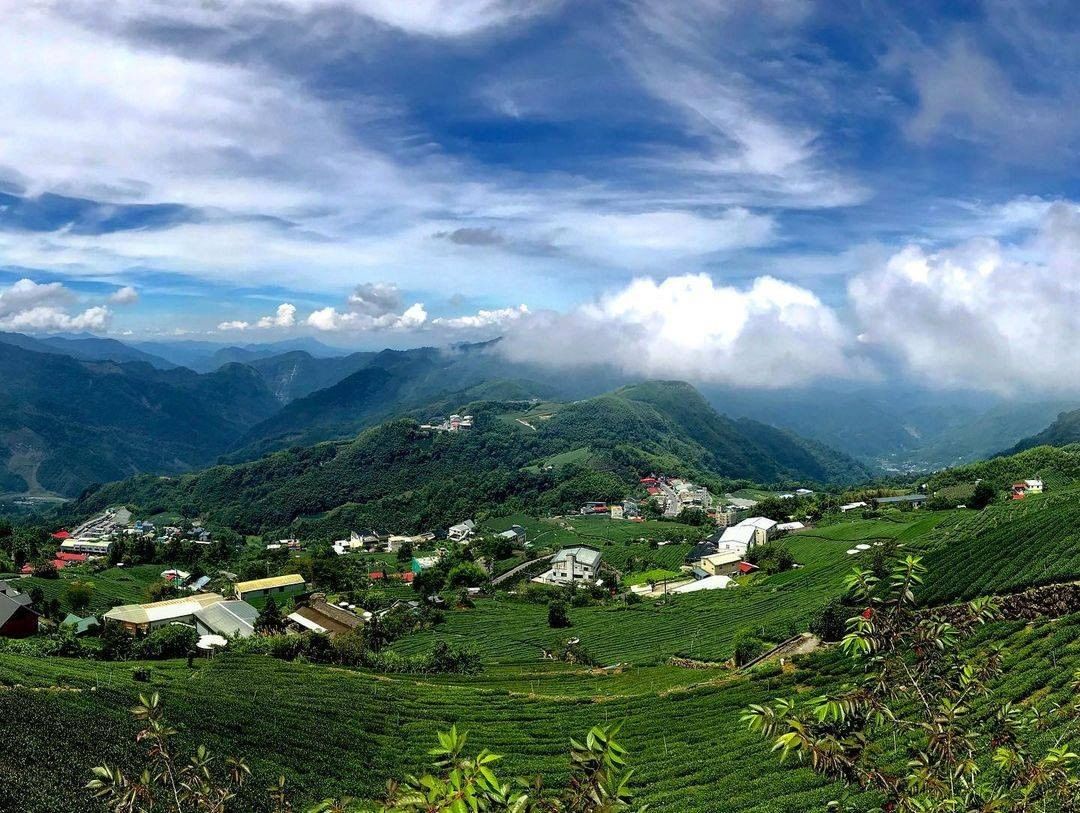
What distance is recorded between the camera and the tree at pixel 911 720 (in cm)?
494

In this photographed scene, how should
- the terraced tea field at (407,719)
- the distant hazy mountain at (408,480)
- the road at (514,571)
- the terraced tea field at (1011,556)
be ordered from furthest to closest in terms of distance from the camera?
the distant hazy mountain at (408,480)
the road at (514,571)
the terraced tea field at (1011,556)
the terraced tea field at (407,719)

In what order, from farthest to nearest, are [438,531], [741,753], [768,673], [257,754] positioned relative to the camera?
[438,531], [768,673], [741,753], [257,754]

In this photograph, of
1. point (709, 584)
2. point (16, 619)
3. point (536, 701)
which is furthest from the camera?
point (709, 584)

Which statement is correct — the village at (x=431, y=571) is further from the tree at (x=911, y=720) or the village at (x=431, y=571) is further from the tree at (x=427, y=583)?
the tree at (x=911, y=720)

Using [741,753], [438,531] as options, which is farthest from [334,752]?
[438,531]

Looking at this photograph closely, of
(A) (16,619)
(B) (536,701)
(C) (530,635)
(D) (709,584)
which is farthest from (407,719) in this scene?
(D) (709,584)

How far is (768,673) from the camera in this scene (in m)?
32.0

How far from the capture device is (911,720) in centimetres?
557

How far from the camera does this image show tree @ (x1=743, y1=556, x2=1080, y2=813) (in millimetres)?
4941

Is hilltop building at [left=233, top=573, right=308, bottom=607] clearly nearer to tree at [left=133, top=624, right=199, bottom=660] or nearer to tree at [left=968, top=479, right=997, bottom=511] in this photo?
tree at [left=133, top=624, right=199, bottom=660]

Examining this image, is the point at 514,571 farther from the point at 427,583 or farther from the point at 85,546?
the point at 85,546

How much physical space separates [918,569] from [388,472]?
16796 cm

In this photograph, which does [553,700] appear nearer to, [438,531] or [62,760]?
[62,760]

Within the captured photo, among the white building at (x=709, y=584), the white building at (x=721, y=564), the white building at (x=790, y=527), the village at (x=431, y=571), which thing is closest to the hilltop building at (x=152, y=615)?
the village at (x=431, y=571)
